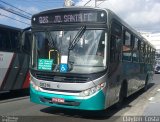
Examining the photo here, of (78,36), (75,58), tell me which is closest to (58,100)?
(75,58)

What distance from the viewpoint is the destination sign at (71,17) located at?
9758 mm

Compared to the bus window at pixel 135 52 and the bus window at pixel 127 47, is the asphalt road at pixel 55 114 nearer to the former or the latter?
the bus window at pixel 127 47

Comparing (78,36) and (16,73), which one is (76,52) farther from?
(16,73)

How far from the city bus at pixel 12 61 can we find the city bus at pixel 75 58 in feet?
11.8

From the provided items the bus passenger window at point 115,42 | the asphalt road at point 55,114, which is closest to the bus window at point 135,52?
the asphalt road at point 55,114

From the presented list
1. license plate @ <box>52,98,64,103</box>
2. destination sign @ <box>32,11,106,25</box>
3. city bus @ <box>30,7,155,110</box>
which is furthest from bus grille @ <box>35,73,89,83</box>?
destination sign @ <box>32,11,106,25</box>

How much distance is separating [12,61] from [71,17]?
5146 millimetres

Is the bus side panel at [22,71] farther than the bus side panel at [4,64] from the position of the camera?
Yes

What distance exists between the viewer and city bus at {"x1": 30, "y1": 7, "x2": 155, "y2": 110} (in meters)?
9.46

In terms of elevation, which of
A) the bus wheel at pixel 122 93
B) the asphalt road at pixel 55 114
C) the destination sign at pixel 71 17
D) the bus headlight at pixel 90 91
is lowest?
the asphalt road at pixel 55 114

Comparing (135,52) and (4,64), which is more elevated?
(135,52)

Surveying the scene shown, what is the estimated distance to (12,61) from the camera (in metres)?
14.3

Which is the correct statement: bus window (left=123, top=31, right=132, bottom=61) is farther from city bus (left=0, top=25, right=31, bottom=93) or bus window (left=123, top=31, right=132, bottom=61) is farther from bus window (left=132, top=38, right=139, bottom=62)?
city bus (left=0, top=25, right=31, bottom=93)

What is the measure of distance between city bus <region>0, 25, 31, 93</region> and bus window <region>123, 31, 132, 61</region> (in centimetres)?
419
